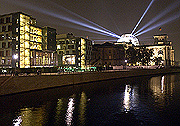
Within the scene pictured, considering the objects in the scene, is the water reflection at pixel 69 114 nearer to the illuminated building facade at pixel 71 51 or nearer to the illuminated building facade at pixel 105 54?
the illuminated building facade at pixel 71 51

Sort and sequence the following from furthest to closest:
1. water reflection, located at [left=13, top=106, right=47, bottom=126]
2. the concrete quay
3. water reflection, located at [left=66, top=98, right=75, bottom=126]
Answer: the concrete quay, water reflection, located at [left=66, top=98, right=75, bottom=126], water reflection, located at [left=13, top=106, right=47, bottom=126]

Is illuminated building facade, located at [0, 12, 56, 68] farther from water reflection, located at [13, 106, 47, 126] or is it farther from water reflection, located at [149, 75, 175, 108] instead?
water reflection, located at [149, 75, 175, 108]

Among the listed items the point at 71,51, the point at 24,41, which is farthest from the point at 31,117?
the point at 71,51

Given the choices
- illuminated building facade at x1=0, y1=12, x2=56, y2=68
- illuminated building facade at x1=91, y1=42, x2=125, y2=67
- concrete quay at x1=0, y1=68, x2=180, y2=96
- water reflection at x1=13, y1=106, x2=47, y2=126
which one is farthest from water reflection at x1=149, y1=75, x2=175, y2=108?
illuminated building facade at x1=91, y1=42, x2=125, y2=67

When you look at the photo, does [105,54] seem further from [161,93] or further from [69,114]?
[69,114]

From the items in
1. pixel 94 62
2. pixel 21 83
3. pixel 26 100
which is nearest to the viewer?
pixel 26 100

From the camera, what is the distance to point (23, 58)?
55438 mm

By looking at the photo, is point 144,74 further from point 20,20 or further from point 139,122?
point 139,122

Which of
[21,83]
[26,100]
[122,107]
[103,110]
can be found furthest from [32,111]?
[21,83]

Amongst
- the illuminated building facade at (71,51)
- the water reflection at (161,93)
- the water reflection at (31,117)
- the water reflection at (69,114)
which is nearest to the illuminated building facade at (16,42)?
the illuminated building facade at (71,51)

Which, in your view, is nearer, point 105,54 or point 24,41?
point 24,41

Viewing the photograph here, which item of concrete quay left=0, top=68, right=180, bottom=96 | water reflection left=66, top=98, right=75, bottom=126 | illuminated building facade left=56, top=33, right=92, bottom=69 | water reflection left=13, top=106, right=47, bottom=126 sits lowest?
water reflection left=13, top=106, right=47, bottom=126

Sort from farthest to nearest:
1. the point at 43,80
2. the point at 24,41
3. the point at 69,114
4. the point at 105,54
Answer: the point at 105,54 → the point at 24,41 → the point at 43,80 → the point at 69,114

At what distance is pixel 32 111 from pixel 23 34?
38.9m
